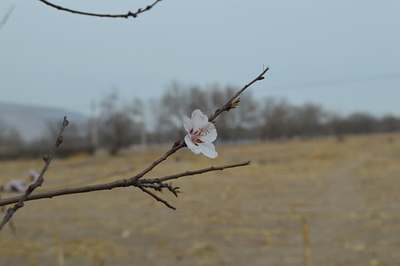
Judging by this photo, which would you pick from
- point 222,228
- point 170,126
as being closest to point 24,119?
point 170,126

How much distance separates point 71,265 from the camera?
7.21m

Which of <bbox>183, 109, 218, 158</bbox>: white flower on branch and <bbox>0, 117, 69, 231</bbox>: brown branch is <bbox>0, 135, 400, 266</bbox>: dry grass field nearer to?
<bbox>0, 117, 69, 231</bbox>: brown branch

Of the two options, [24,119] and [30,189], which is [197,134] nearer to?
[30,189]

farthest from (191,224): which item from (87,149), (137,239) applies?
(87,149)

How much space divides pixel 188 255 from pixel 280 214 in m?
3.31

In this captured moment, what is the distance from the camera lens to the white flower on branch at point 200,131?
64 cm

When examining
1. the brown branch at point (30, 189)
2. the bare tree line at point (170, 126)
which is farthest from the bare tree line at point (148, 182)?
the bare tree line at point (170, 126)

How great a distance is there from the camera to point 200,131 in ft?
2.13

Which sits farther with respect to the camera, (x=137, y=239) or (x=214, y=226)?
(x=214, y=226)

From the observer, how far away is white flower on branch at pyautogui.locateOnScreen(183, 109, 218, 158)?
64 centimetres

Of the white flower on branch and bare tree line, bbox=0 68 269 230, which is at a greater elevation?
the white flower on branch

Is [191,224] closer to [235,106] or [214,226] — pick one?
[214,226]

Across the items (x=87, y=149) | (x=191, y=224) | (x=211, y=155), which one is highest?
(x=211, y=155)

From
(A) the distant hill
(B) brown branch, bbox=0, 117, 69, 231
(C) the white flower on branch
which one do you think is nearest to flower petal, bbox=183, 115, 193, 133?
(C) the white flower on branch
